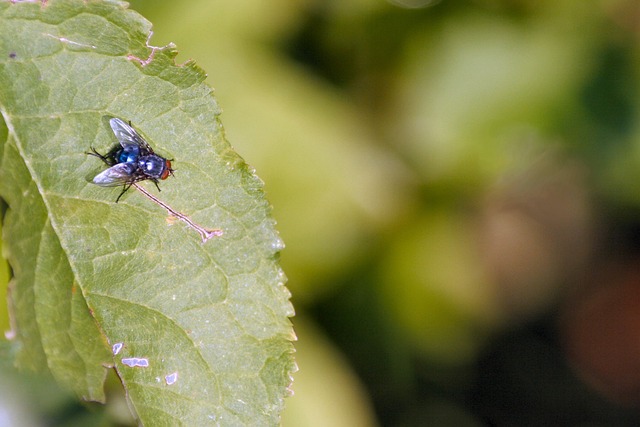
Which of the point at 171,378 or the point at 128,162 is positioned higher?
the point at 128,162

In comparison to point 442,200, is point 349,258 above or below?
below

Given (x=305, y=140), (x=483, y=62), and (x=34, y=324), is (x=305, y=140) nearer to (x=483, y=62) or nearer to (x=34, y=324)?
(x=483, y=62)

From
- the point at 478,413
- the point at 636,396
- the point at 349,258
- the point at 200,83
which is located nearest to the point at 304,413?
the point at 349,258

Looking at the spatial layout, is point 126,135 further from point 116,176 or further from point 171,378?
point 171,378

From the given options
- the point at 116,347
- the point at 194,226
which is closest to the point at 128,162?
the point at 194,226

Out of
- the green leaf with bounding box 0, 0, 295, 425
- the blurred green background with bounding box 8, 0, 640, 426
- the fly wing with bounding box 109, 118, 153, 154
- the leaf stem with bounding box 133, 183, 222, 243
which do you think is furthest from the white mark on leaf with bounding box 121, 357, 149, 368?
the blurred green background with bounding box 8, 0, 640, 426

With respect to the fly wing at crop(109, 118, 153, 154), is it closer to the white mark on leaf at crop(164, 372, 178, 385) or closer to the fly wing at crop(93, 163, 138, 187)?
the fly wing at crop(93, 163, 138, 187)
